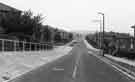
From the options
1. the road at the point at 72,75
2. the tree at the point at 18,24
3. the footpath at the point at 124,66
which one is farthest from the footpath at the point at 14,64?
the tree at the point at 18,24

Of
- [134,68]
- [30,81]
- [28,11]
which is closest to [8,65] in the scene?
[30,81]

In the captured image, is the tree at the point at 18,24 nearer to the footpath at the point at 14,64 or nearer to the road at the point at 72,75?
the footpath at the point at 14,64

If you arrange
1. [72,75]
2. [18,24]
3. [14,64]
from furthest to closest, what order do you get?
1. [18,24]
2. [14,64]
3. [72,75]

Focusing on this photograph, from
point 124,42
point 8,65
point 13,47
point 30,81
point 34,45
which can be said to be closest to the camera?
A: point 30,81

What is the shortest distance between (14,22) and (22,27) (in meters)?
1.78

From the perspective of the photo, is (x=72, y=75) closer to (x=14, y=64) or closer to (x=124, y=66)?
(x=14, y=64)

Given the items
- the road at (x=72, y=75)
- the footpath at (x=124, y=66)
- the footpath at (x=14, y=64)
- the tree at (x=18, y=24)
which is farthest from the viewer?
the tree at (x=18, y=24)

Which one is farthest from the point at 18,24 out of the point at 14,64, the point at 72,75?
the point at 72,75

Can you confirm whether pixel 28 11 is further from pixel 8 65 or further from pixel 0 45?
pixel 8 65

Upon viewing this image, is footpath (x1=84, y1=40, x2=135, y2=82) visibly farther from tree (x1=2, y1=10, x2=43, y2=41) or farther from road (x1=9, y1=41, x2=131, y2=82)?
tree (x1=2, y1=10, x2=43, y2=41)

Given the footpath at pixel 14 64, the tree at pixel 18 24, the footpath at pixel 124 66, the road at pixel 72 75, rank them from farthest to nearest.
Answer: the tree at pixel 18 24 < the footpath at pixel 124 66 < the footpath at pixel 14 64 < the road at pixel 72 75

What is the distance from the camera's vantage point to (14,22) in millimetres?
47375

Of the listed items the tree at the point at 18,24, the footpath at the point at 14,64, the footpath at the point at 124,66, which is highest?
the tree at the point at 18,24

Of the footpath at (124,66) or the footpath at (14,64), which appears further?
the footpath at (124,66)
